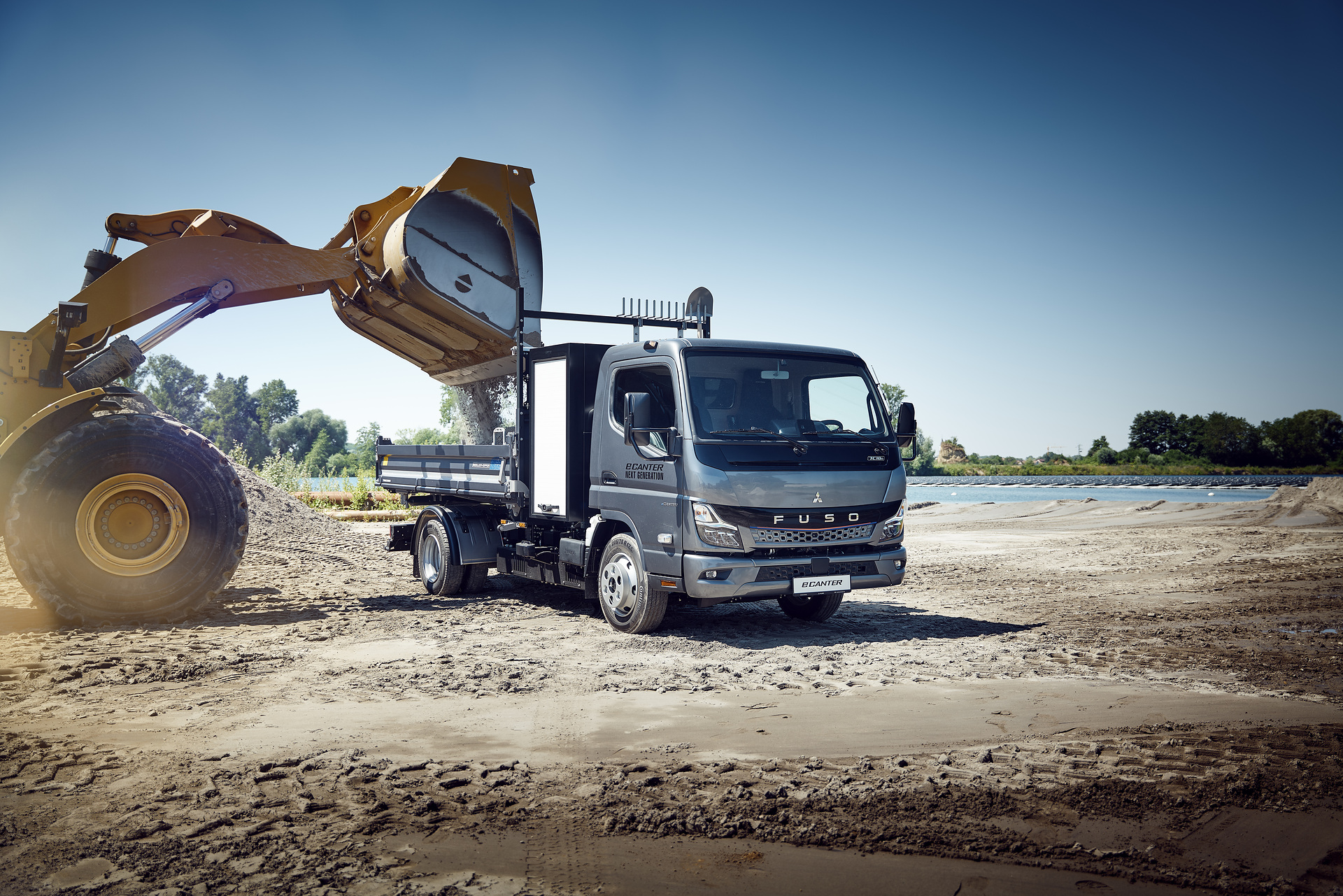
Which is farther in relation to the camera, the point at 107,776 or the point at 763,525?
the point at 763,525

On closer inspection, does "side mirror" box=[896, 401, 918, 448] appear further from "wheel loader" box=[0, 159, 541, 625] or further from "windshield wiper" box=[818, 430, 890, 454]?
"wheel loader" box=[0, 159, 541, 625]

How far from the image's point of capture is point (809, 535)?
8500 millimetres

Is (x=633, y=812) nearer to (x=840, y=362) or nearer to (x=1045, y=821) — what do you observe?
(x=1045, y=821)

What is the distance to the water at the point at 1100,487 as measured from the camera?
56594 millimetres

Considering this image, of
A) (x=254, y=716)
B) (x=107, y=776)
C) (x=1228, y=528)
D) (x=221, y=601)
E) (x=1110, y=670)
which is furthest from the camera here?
(x=1228, y=528)

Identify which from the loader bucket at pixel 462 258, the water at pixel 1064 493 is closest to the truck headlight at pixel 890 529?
the loader bucket at pixel 462 258

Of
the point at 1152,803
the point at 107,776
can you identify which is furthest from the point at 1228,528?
the point at 107,776

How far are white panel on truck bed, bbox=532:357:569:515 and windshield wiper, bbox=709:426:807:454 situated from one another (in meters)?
2.14

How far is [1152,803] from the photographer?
438 cm

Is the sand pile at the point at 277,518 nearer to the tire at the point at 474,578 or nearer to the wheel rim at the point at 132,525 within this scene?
the tire at the point at 474,578

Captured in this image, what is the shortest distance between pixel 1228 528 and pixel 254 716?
22.6 metres

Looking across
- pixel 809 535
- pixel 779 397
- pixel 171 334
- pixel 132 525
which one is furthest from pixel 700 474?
pixel 171 334

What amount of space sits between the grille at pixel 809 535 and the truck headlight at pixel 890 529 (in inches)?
3.9

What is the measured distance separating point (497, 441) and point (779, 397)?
3669mm
